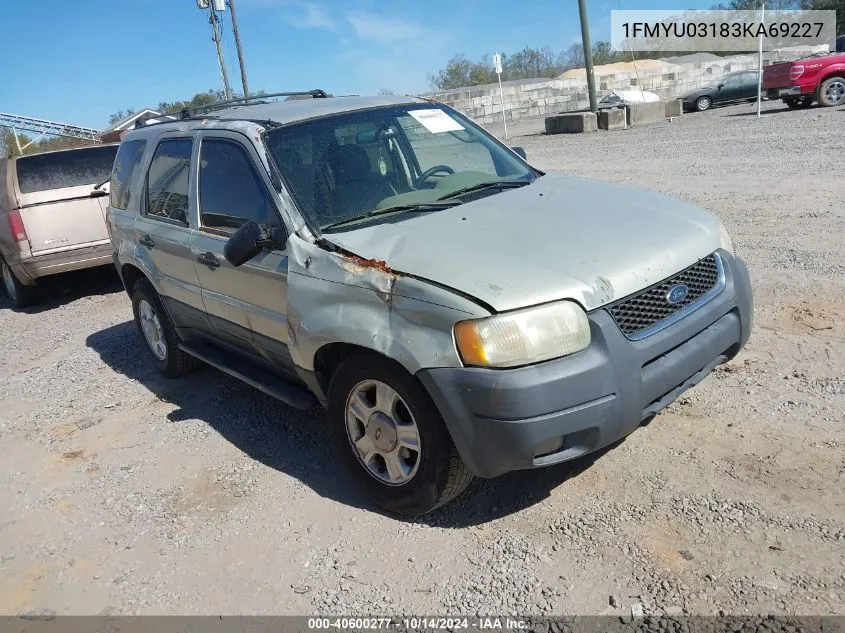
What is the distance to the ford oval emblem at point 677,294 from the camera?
316cm

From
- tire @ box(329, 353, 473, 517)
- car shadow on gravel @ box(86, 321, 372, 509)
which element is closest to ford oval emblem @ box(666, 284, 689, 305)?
tire @ box(329, 353, 473, 517)

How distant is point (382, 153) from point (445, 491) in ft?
6.53

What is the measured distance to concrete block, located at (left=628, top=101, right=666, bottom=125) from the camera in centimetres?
2223

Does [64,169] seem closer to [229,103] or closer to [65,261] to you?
[65,261]

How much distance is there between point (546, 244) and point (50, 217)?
728 cm

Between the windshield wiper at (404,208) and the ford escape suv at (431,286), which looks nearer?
the ford escape suv at (431,286)

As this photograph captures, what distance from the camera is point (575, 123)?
21812 mm

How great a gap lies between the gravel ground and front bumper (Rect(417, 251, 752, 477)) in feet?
1.57

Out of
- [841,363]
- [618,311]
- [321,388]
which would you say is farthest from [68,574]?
[841,363]

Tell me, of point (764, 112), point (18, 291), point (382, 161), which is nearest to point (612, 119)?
point (764, 112)

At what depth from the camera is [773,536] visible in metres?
2.91

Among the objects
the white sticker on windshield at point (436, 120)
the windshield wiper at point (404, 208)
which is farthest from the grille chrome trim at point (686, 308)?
the white sticker on windshield at point (436, 120)

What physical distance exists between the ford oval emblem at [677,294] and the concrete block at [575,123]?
64.2 ft

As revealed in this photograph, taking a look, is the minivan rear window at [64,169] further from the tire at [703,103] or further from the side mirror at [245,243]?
the tire at [703,103]
